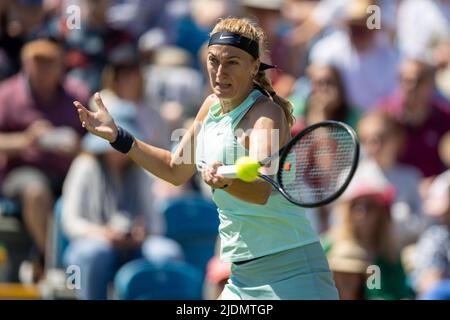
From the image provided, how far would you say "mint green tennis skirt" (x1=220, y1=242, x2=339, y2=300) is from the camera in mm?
5055

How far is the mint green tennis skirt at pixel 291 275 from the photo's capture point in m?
5.05

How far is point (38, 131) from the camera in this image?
331 inches

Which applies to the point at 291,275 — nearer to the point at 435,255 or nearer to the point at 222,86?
the point at 222,86

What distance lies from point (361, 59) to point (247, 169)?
426 cm

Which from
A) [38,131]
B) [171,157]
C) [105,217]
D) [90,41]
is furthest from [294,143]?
[90,41]

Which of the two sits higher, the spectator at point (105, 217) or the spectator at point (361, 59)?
the spectator at point (361, 59)

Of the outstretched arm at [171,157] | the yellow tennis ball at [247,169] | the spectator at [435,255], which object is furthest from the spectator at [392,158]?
the yellow tennis ball at [247,169]

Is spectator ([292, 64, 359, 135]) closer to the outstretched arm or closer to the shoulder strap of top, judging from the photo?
the outstretched arm

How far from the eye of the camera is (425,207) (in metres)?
8.17

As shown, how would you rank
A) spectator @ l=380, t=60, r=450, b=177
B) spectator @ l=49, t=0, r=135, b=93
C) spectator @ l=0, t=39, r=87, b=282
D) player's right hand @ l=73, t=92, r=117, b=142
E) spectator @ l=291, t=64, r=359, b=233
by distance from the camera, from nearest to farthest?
player's right hand @ l=73, t=92, r=117, b=142
spectator @ l=0, t=39, r=87, b=282
spectator @ l=291, t=64, r=359, b=233
spectator @ l=380, t=60, r=450, b=177
spectator @ l=49, t=0, r=135, b=93

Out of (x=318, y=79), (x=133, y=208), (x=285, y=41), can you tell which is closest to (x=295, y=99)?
(x=318, y=79)

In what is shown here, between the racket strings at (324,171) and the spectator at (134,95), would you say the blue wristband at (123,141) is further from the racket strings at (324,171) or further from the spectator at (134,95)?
the spectator at (134,95)

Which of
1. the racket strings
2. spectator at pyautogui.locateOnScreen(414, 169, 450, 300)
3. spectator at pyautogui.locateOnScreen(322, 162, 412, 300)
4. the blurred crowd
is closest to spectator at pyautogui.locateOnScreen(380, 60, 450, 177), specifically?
the blurred crowd
